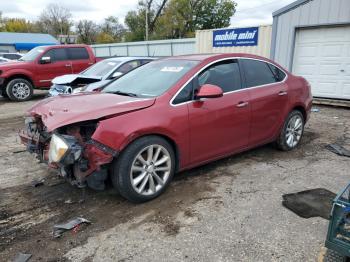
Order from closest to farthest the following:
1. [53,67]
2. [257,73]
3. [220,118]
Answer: [220,118], [257,73], [53,67]

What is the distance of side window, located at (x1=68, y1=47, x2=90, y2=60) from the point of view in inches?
479

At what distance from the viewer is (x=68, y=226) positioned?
10.3 ft

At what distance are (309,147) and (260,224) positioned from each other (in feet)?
10.1

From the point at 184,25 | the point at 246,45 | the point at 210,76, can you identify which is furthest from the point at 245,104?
the point at 184,25

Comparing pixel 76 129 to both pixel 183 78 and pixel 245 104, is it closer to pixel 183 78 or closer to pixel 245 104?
pixel 183 78

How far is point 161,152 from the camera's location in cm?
365

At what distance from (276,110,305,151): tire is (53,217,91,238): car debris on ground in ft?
11.4

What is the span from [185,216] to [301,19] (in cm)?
926

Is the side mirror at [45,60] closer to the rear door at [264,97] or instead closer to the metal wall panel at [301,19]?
the metal wall panel at [301,19]

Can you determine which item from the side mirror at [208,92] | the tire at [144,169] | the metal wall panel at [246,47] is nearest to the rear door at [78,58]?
the metal wall panel at [246,47]

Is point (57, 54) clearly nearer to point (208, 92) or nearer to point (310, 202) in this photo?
point (208, 92)

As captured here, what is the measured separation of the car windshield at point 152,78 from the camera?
3960 millimetres

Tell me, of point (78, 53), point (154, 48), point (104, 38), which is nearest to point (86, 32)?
point (104, 38)

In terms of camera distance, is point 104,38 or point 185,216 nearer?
point 185,216
